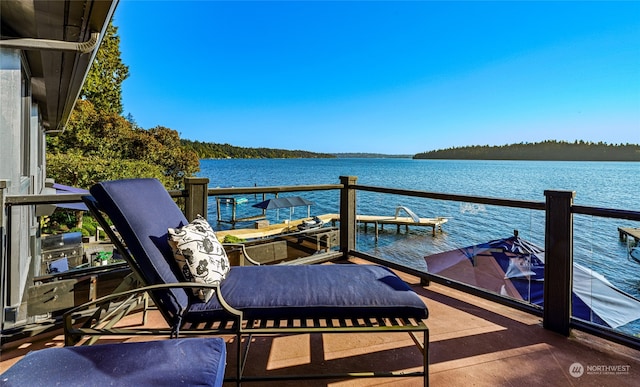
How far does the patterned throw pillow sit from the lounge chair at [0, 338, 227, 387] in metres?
0.48

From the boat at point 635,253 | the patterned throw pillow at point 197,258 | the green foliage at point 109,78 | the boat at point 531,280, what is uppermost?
the green foliage at point 109,78

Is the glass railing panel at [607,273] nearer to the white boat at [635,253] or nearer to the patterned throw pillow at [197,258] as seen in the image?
the white boat at [635,253]

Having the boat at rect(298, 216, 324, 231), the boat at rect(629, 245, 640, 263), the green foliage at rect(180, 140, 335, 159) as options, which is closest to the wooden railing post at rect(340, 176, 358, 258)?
the boat at rect(629, 245, 640, 263)

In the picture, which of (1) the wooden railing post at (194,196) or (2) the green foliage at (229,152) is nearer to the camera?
(1) the wooden railing post at (194,196)

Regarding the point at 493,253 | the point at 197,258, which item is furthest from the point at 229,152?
the point at 197,258

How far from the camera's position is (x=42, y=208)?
4875 mm

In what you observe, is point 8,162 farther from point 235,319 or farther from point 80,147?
point 80,147

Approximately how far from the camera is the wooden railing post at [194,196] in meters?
2.82

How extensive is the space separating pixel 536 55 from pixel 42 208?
78.2 ft

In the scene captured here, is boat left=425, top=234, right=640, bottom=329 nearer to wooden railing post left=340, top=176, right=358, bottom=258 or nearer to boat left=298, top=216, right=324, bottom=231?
wooden railing post left=340, top=176, right=358, bottom=258

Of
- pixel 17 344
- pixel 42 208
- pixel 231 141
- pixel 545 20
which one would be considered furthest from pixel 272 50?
pixel 231 141

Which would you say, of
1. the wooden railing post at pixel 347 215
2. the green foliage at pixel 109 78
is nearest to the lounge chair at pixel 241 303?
the wooden railing post at pixel 347 215

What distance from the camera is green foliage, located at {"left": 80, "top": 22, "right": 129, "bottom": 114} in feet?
58.9

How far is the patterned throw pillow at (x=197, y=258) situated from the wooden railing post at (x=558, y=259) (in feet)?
7.46
